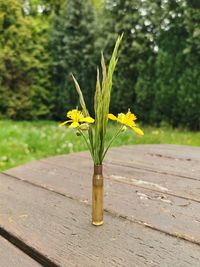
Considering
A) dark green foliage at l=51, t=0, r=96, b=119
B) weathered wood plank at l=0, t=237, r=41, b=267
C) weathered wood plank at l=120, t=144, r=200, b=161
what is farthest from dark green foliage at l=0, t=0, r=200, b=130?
weathered wood plank at l=0, t=237, r=41, b=267

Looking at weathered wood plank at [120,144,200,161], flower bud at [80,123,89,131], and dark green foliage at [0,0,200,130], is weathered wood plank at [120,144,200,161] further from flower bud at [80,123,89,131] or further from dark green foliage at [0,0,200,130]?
dark green foliage at [0,0,200,130]

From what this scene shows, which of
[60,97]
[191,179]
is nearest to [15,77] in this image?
[60,97]

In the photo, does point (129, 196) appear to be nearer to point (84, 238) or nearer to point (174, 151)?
point (84, 238)

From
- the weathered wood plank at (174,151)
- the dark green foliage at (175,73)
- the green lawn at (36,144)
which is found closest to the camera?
the weathered wood plank at (174,151)

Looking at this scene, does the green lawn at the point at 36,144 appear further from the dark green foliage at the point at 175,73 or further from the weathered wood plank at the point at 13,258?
→ the weathered wood plank at the point at 13,258

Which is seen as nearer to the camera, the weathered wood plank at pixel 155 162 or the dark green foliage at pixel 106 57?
the weathered wood plank at pixel 155 162

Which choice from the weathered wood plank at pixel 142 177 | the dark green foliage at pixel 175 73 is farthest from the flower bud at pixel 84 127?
the dark green foliage at pixel 175 73

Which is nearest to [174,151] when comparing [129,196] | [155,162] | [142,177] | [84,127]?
[155,162]
